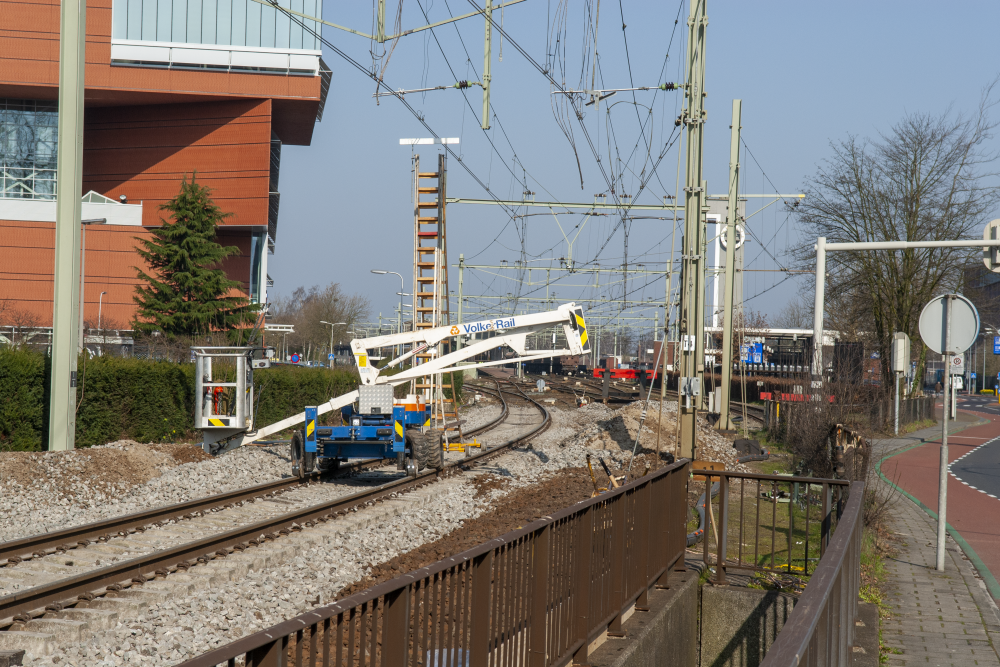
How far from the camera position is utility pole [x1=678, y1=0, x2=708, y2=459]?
682 inches

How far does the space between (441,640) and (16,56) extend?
58.6 metres

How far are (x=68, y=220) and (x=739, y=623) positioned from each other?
52.8 ft

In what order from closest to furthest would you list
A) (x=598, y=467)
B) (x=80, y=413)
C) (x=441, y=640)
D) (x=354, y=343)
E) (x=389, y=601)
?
1. (x=389, y=601)
2. (x=441, y=640)
3. (x=354, y=343)
4. (x=598, y=467)
5. (x=80, y=413)

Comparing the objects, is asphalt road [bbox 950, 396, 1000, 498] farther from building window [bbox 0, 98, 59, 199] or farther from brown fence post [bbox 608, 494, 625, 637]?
building window [bbox 0, 98, 59, 199]

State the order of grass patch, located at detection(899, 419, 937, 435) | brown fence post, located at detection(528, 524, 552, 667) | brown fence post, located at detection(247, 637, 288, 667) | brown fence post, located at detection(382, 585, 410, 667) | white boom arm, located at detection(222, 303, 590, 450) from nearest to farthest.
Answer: brown fence post, located at detection(247, 637, 288, 667) < brown fence post, located at detection(382, 585, 410, 667) < brown fence post, located at detection(528, 524, 552, 667) < white boom arm, located at detection(222, 303, 590, 450) < grass patch, located at detection(899, 419, 937, 435)

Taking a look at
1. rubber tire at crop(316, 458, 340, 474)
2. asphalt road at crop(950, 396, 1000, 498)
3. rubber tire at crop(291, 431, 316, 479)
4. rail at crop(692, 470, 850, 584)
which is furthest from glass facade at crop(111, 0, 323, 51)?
rail at crop(692, 470, 850, 584)

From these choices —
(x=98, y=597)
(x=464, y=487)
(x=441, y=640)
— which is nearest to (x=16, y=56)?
(x=464, y=487)

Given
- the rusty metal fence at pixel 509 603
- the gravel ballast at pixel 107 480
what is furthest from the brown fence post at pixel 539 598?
the gravel ballast at pixel 107 480

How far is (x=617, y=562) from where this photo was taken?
6043 millimetres

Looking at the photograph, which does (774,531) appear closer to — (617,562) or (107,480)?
(617,562)

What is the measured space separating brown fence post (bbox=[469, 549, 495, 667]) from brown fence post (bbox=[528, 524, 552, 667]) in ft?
2.08

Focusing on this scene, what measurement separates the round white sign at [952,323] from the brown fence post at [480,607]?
7.65 meters

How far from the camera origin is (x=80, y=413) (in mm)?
21203

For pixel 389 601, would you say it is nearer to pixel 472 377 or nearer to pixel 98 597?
pixel 98 597
